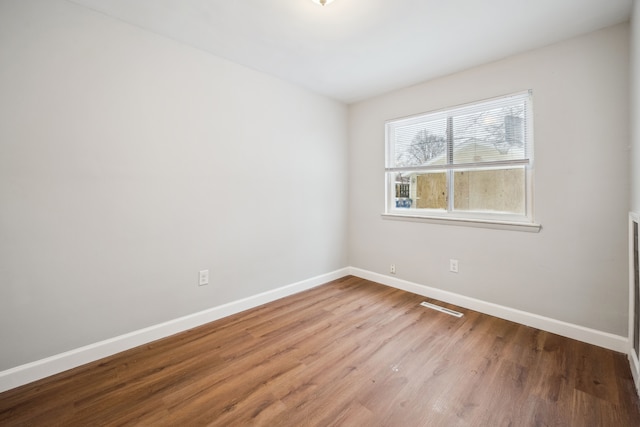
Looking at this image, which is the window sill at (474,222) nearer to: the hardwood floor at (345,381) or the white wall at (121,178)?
the hardwood floor at (345,381)

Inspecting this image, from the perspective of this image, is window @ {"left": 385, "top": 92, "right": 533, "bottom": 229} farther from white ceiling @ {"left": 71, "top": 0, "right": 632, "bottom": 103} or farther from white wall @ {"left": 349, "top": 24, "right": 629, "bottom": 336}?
white ceiling @ {"left": 71, "top": 0, "right": 632, "bottom": 103}

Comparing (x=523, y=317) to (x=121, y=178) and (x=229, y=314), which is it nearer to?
(x=229, y=314)

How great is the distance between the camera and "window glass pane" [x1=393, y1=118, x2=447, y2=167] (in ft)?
9.97

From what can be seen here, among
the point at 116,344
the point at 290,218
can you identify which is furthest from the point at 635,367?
the point at 116,344

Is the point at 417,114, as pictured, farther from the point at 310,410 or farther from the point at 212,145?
the point at 310,410

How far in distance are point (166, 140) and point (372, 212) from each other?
2495 mm

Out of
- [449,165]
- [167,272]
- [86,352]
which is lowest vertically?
[86,352]

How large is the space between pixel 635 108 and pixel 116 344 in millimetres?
3938

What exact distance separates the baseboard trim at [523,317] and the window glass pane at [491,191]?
3.04 ft

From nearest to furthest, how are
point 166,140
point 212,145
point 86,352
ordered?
1. point 86,352
2. point 166,140
3. point 212,145

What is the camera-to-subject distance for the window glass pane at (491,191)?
2523mm

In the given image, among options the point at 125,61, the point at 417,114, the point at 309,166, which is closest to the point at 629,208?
the point at 417,114

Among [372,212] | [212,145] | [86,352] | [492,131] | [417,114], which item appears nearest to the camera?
[86,352]

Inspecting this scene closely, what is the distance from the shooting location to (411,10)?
189cm
